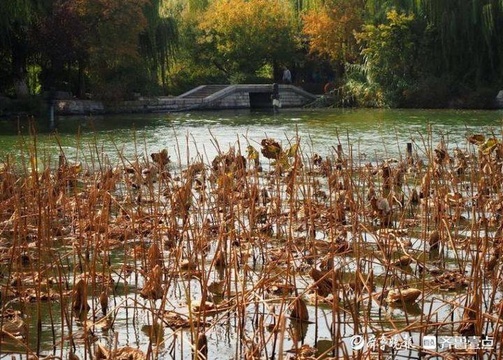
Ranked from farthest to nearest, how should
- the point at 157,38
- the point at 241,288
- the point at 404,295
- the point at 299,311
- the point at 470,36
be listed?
the point at 157,38 < the point at 470,36 < the point at 241,288 < the point at 404,295 < the point at 299,311

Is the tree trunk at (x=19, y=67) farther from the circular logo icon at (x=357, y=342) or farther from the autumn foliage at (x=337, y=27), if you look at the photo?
the circular logo icon at (x=357, y=342)

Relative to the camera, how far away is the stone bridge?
32844 millimetres

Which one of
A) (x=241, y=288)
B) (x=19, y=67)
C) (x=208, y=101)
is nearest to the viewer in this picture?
(x=241, y=288)

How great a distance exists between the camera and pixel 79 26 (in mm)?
31766

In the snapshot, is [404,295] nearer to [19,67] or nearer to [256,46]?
[19,67]

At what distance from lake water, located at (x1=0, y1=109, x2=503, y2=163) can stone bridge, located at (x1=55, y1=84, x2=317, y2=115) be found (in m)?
1.21

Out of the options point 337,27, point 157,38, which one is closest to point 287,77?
point 337,27

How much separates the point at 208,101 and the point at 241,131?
579 inches

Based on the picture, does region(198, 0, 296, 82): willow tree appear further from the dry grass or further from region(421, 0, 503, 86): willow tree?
the dry grass

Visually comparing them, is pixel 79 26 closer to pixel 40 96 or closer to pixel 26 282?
pixel 40 96

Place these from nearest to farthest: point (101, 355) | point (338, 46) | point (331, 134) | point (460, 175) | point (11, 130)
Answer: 1. point (101, 355)
2. point (460, 175)
3. point (331, 134)
4. point (11, 130)
5. point (338, 46)

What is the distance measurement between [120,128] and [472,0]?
1549 centimetres

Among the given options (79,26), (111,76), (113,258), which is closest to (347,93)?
(111,76)

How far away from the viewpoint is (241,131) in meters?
24.5
